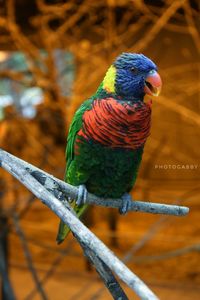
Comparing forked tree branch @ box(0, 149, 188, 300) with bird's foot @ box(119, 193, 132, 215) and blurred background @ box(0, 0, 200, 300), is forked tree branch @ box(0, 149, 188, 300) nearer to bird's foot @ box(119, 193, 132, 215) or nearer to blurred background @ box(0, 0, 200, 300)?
bird's foot @ box(119, 193, 132, 215)

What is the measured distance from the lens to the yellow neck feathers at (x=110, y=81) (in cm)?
54

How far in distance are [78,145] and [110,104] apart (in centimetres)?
10

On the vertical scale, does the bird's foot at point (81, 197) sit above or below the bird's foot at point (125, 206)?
above

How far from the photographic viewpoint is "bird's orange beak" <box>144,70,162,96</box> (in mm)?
507

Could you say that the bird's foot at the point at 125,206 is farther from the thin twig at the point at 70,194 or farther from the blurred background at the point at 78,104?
the blurred background at the point at 78,104

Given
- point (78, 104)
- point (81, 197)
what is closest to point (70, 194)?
point (81, 197)

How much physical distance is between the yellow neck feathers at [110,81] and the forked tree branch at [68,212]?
136mm

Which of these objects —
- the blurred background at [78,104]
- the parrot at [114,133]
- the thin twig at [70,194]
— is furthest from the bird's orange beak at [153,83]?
the blurred background at [78,104]

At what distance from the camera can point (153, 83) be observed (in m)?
0.51

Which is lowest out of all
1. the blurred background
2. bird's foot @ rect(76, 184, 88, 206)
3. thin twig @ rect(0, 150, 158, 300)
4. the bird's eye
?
the blurred background

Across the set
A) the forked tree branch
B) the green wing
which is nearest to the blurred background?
the green wing

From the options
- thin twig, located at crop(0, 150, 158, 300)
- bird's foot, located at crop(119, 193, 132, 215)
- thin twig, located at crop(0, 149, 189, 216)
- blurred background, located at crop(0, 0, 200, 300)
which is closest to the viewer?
thin twig, located at crop(0, 150, 158, 300)

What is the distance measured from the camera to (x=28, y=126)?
79.3 inches

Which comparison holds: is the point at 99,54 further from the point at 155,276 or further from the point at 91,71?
the point at 155,276
